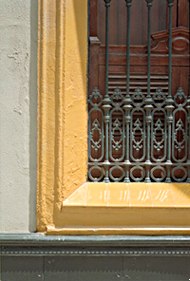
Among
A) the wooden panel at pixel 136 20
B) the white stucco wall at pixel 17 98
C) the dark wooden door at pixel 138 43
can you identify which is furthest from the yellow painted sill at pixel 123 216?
the wooden panel at pixel 136 20

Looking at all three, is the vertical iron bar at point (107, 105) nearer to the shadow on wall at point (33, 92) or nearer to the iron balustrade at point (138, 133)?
the iron balustrade at point (138, 133)

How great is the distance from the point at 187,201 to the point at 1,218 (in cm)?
154

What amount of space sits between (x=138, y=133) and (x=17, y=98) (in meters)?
1.07

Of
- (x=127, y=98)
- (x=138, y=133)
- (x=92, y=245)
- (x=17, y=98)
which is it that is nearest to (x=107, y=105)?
(x=127, y=98)

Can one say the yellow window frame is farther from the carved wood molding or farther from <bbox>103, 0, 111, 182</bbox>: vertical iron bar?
the carved wood molding

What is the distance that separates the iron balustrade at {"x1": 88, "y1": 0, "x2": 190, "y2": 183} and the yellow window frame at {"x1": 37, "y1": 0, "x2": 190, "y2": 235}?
0.79 ft

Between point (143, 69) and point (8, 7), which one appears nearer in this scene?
point (8, 7)

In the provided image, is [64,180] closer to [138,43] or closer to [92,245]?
[92,245]

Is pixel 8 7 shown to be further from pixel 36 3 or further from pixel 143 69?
pixel 143 69

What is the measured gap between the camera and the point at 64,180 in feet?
11.0

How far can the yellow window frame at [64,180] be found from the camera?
3.31m

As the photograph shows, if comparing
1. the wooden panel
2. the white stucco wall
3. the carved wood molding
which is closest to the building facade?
the white stucco wall

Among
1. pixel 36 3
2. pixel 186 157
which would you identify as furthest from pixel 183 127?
pixel 36 3

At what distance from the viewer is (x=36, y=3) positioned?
3.32m
